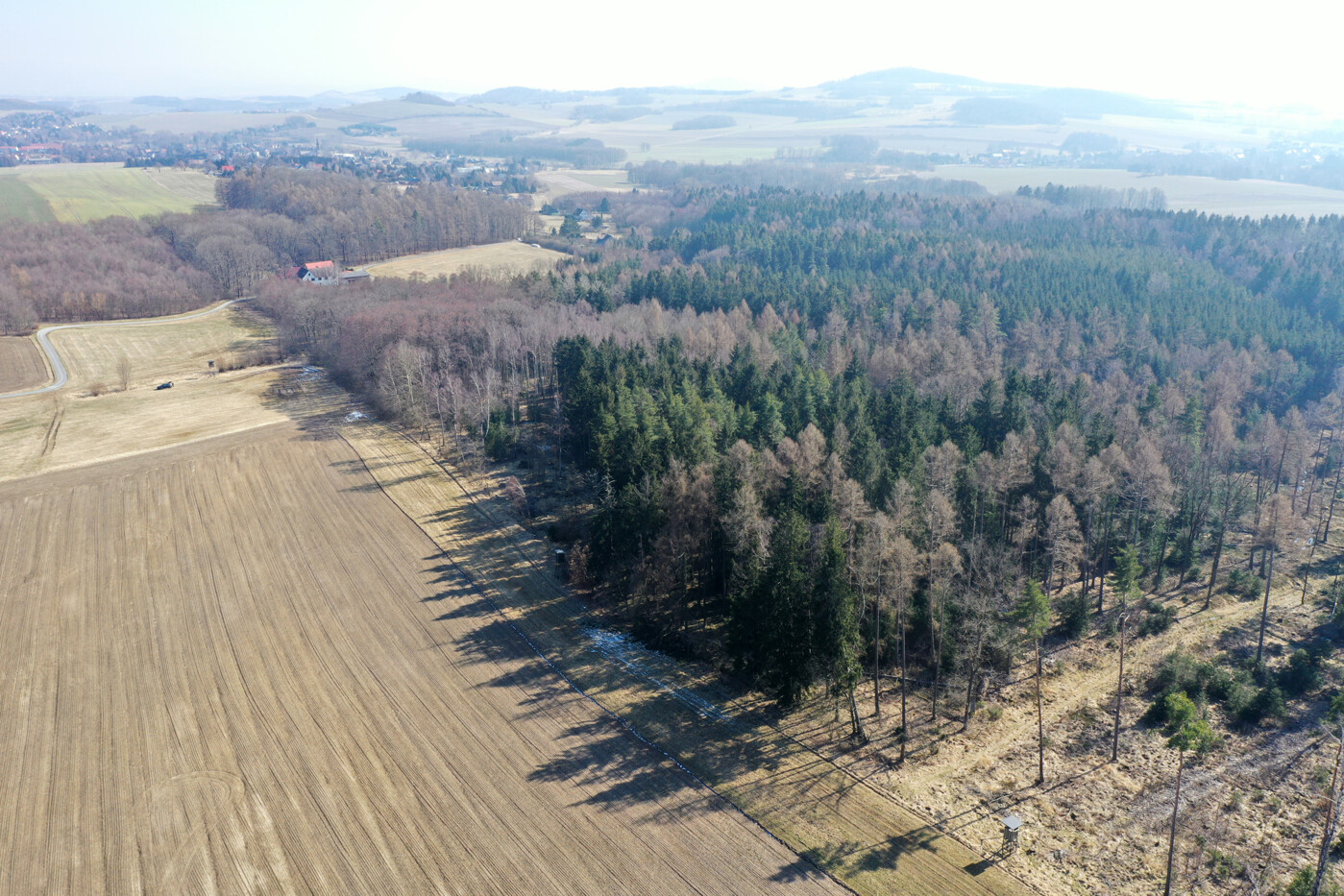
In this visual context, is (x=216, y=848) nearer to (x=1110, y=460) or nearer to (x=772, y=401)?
(x=772, y=401)

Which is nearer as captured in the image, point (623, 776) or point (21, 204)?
point (623, 776)

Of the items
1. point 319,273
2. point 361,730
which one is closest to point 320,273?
point 319,273

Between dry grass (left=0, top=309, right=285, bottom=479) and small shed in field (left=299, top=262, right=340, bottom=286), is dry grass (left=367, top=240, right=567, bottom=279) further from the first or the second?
dry grass (left=0, top=309, right=285, bottom=479)

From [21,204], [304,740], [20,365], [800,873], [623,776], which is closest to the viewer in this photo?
[800,873]

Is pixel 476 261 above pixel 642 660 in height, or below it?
above

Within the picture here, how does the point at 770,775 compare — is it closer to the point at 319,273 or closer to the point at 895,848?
the point at 895,848

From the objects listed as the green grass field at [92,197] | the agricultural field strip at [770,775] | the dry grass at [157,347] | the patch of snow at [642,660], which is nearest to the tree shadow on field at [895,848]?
the agricultural field strip at [770,775]
